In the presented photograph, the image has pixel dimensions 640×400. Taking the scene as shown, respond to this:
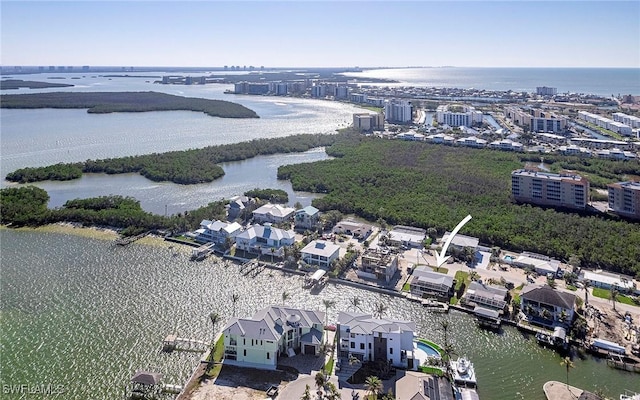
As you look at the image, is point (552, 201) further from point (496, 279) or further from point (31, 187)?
point (31, 187)

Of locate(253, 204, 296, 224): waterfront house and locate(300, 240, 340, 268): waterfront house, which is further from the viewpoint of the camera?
locate(253, 204, 296, 224): waterfront house

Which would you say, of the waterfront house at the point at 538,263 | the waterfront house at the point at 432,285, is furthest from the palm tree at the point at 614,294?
the waterfront house at the point at 432,285

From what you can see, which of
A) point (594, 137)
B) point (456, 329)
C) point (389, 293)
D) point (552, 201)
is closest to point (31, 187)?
point (389, 293)

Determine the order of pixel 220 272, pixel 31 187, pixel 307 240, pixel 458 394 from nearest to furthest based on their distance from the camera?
pixel 458 394 → pixel 220 272 → pixel 307 240 → pixel 31 187

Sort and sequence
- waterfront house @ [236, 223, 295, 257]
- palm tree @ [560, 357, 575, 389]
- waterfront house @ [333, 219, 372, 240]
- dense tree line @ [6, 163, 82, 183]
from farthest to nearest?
dense tree line @ [6, 163, 82, 183], waterfront house @ [333, 219, 372, 240], waterfront house @ [236, 223, 295, 257], palm tree @ [560, 357, 575, 389]

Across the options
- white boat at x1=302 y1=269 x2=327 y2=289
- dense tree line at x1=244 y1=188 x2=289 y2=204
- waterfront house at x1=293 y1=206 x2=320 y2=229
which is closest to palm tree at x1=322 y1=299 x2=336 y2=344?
white boat at x1=302 y1=269 x2=327 y2=289

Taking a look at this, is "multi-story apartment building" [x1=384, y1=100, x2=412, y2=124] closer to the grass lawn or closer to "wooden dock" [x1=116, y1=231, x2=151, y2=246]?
"wooden dock" [x1=116, y1=231, x2=151, y2=246]
